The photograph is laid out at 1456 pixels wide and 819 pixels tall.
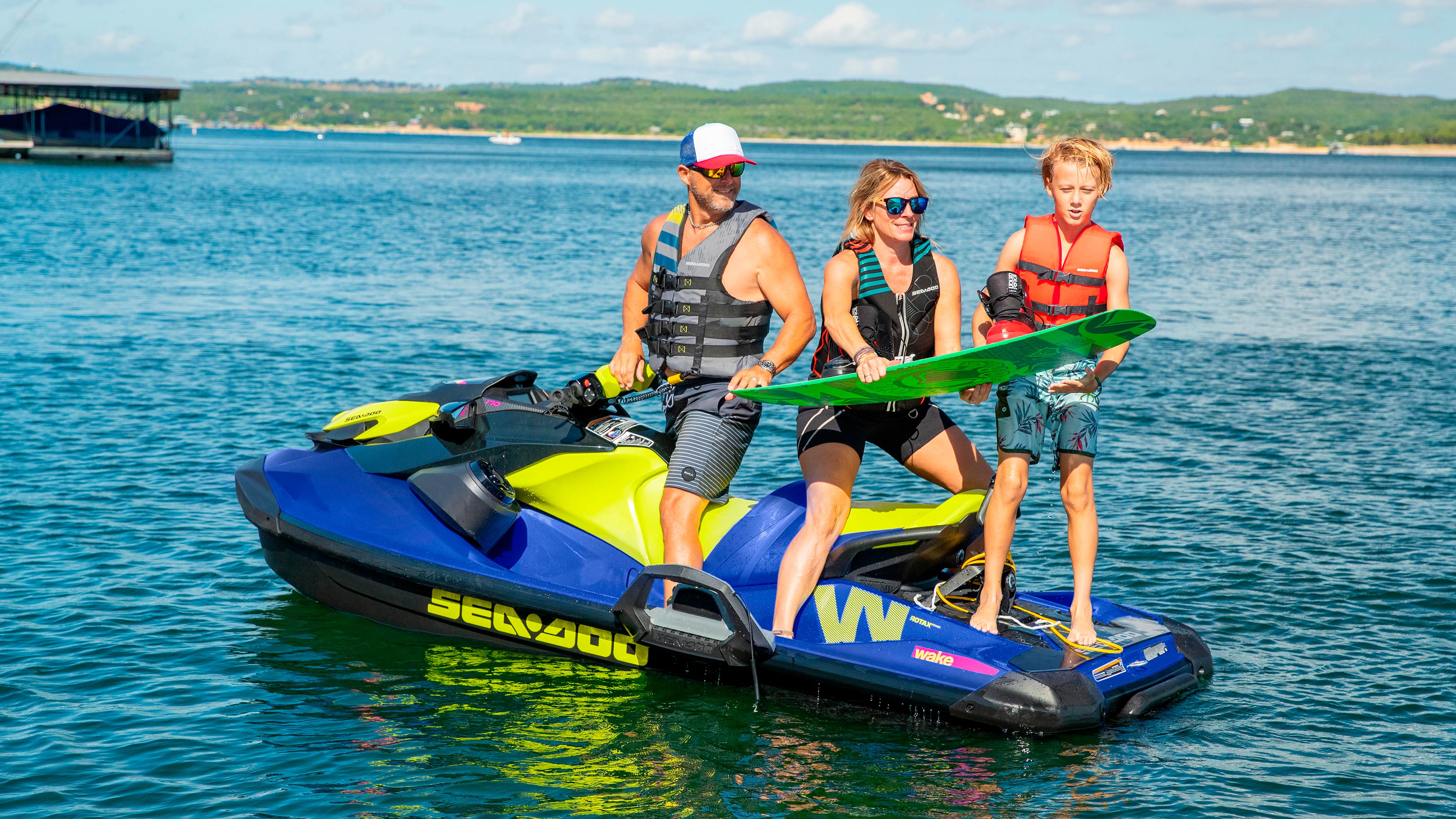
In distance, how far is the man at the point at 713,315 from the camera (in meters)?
5.46

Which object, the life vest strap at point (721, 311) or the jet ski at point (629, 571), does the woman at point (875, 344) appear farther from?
the life vest strap at point (721, 311)

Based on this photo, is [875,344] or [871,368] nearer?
[871,368]

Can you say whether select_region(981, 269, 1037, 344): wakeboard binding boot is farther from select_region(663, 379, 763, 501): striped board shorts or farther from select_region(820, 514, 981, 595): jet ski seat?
select_region(663, 379, 763, 501): striped board shorts

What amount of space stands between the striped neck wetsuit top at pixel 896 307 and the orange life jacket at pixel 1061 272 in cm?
40

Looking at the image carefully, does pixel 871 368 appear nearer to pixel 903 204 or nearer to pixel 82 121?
pixel 903 204

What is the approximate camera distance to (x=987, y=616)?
545cm

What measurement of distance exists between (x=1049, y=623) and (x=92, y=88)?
76101 millimetres

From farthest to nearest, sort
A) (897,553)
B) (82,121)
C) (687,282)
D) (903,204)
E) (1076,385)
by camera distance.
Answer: (82,121)
(897,553)
(687,282)
(1076,385)
(903,204)

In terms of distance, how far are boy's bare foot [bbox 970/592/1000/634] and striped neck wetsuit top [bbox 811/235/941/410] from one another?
3.03ft

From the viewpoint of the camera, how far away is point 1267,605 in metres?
7.33

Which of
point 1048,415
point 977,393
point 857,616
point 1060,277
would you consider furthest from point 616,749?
point 1060,277

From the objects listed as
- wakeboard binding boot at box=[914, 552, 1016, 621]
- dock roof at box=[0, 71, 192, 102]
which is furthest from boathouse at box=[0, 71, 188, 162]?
wakeboard binding boot at box=[914, 552, 1016, 621]

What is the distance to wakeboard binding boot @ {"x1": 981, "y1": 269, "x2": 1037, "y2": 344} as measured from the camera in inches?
201

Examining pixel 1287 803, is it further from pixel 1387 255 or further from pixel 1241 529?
pixel 1387 255
